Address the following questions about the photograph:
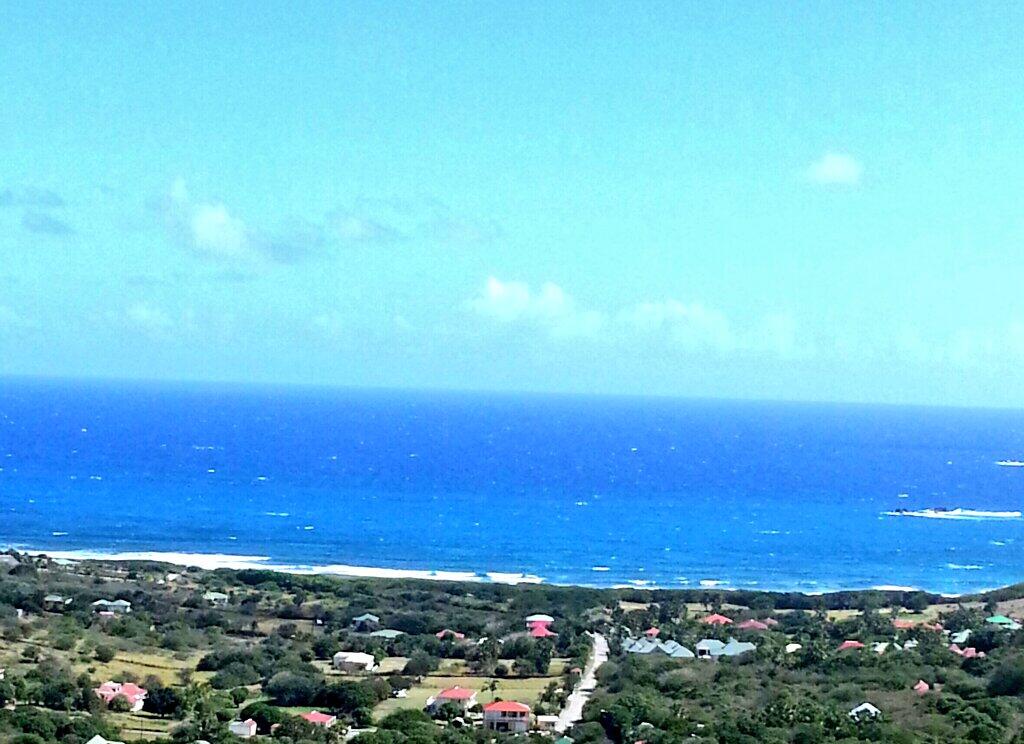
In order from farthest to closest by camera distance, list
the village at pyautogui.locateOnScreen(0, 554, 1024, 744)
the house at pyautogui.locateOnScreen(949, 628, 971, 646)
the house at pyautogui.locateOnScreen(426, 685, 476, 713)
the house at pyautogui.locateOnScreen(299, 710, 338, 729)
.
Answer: the house at pyautogui.locateOnScreen(949, 628, 971, 646) < the house at pyautogui.locateOnScreen(426, 685, 476, 713) < the house at pyautogui.locateOnScreen(299, 710, 338, 729) < the village at pyautogui.locateOnScreen(0, 554, 1024, 744)

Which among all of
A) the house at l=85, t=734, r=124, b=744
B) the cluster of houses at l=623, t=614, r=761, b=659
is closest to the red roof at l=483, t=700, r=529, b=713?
the cluster of houses at l=623, t=614, r=761, b=659

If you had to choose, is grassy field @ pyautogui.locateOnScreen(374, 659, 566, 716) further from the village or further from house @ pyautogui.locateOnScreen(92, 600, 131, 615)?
house @ pyautogui.locateOnScreen(92, 600, 131, 615)

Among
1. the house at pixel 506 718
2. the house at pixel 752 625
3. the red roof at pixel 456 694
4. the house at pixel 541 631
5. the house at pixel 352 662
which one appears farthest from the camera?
the house at pixel 752 625

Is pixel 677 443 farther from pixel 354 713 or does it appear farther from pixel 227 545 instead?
pixel 354 713

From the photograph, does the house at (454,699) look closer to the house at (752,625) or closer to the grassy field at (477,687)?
the grassy field at (477,687)

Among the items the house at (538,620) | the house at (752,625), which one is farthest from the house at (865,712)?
the house at (538,620)

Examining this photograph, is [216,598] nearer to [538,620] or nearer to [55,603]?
[55,603]
